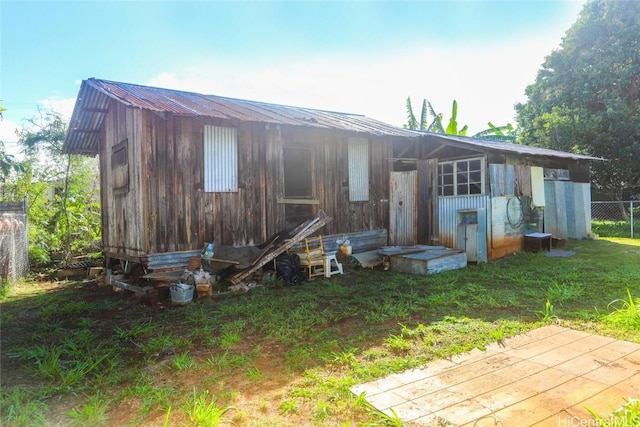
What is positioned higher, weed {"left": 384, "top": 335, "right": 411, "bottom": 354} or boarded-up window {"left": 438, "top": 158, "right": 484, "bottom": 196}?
boarded-up window {"left": 438, "top": 158, "right": 484, "bottom": 196}

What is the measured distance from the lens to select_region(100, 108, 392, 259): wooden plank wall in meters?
6.80

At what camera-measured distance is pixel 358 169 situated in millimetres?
9602

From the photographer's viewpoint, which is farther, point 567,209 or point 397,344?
point 567,209

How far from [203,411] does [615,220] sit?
20.7 meters

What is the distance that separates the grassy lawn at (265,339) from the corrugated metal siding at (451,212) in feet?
7.81

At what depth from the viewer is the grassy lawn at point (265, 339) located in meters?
2.88

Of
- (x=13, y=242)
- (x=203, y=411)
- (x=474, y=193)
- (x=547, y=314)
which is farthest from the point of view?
(x=474, y=193)

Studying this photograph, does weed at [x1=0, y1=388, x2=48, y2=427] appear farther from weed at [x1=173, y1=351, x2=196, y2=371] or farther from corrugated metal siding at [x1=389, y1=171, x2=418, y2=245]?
corrugated metal siding at [x1=389, y1=171, x2=418, y2=245]

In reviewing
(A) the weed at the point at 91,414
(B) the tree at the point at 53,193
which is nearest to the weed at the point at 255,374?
(A) the weed at the point at 91,414

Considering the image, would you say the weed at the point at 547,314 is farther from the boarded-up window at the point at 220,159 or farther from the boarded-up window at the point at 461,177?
the boarded-up window at the point at 220,159

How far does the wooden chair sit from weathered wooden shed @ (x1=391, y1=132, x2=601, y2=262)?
112 inches

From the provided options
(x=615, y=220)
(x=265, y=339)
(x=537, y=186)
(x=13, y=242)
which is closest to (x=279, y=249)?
(x=265, y=339)

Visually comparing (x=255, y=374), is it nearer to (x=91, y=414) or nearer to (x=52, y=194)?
(x=91, y=414)

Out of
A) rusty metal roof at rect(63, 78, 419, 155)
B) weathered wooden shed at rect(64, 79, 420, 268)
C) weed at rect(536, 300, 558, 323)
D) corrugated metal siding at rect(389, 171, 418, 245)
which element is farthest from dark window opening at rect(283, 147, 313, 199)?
weed at rect(536, 300, 558, 323)
